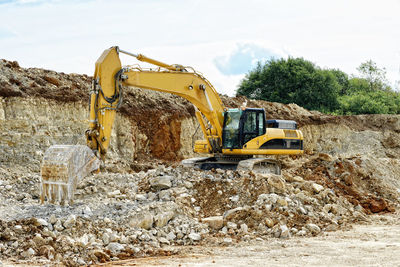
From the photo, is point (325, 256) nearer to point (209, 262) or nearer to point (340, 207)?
point (209, 262)

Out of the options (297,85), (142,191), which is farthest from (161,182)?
(297,85)

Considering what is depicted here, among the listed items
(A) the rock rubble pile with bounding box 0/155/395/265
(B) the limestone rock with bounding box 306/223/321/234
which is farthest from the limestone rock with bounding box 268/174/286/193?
(B) the limestone rock with bounding box 306/223/321/234

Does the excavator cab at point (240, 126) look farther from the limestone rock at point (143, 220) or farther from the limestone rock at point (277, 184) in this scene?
the limestone rock at point (143, 220)

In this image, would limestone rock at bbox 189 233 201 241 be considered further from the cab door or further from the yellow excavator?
the cab door

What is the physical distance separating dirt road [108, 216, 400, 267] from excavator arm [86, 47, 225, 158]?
3.62 metres

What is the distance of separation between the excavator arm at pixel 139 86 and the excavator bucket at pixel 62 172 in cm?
68

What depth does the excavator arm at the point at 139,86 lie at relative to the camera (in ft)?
34.3

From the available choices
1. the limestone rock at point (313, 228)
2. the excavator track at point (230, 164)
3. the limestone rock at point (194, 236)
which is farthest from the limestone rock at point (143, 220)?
the excavator track at point (230, 164)

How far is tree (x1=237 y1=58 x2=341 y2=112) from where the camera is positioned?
118 feet

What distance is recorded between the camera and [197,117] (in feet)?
45.5

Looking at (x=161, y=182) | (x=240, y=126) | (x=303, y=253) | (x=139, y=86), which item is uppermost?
(x=139, y=86)

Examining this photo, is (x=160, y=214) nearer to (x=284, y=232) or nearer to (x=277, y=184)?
(x=284, y=232)

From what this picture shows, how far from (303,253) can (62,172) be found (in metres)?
4.90

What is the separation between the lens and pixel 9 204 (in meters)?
10.5
